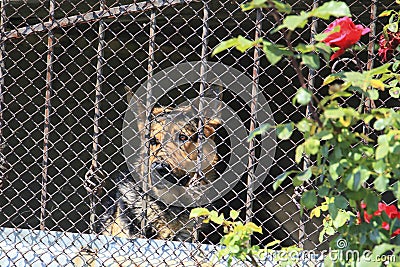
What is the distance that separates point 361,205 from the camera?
5.17 ft

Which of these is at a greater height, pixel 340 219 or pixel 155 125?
pixel 340 219

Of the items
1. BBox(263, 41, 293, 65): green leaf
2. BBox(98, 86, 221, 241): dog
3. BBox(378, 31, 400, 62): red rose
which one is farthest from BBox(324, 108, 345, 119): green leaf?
BBox(98, 86, 221, 241): dog

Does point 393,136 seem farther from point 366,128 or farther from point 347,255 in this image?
point 366,128

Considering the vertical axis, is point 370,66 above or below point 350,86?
below

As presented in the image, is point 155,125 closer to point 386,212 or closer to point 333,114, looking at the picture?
point 386,212

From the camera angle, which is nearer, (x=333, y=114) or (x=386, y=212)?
(x=333, y=114)

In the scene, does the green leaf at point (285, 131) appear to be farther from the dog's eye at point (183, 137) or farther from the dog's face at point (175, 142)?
the dog's eye at point (183, 137)

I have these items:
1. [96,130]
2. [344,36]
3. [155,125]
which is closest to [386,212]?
[344,36]

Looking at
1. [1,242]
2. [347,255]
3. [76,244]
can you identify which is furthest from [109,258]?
[347,255]

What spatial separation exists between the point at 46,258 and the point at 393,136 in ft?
7.30

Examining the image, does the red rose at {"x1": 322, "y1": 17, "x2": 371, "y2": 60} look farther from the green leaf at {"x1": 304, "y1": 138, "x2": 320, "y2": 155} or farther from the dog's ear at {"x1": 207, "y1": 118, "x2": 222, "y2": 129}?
the dog's ear at {"x1": 207, "y1": 118, "x2": 222, "y2": 129}

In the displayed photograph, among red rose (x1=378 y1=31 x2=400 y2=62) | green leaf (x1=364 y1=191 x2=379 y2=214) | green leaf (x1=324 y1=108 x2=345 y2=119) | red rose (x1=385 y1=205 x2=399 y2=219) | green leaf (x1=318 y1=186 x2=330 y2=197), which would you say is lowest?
red rose (x1=385 y1=205 x2=399 y2=219)

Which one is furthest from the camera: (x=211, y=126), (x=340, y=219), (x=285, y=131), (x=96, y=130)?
(x=211, y=126)

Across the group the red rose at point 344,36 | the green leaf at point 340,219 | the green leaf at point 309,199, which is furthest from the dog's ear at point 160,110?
the green leaf at point 309,199
